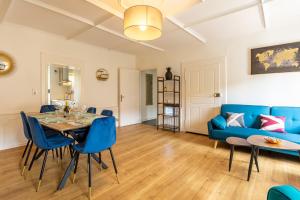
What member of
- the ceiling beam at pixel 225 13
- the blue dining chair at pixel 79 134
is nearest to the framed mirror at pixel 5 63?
the blue dining chair at pixel 79 134

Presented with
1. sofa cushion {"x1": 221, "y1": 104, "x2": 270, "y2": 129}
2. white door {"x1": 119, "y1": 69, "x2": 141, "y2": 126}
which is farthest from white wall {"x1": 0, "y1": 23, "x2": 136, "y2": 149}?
sofa cushion {"x1": 221, "y1": 104, "x2": 270, "y2": 129}

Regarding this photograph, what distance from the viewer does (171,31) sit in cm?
350

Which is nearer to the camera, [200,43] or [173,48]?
[200,43]

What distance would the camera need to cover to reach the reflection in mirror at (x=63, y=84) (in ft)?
12.6

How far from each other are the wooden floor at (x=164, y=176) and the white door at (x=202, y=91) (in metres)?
1.16

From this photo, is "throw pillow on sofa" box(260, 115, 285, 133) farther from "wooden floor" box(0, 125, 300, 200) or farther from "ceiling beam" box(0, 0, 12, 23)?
"ceiling beam" box(0, 0, 12, 23)

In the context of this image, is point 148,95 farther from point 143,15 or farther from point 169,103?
point 143,15

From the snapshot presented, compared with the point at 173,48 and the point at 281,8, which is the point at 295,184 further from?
the point at 173,48

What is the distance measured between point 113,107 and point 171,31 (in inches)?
116

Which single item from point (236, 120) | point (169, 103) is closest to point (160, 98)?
point (169, 103)

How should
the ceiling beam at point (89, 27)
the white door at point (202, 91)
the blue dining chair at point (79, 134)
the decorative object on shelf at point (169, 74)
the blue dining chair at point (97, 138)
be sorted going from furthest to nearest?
the decorative object on shelf at point (169, 74) < the white door at point (202, 91) < the ceiling beam at point (89, 27) < the blue dining chair at point (79, 134) < the blue dining chair at point (97, 138)

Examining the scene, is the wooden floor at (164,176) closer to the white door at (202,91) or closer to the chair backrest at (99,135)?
the chair backrest at (99,135)

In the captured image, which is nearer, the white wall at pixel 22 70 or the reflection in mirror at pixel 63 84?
the white wall at pixel 22 70

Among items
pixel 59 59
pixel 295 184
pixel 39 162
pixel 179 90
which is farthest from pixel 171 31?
pixel 39 162
